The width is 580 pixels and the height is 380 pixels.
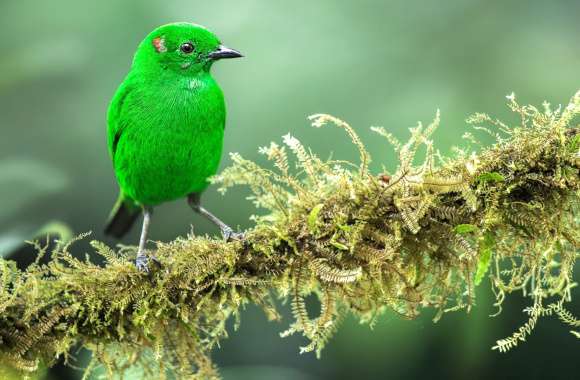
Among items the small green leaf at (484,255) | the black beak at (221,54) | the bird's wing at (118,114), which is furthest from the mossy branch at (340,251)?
the black beak at (221,54)

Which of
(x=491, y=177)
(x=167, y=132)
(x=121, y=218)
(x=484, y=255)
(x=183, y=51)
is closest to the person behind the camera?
(x=491, y=177)

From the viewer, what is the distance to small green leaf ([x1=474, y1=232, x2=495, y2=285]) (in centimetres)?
195

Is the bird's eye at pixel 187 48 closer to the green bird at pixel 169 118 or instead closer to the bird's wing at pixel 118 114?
the green bird at pixel 169 118

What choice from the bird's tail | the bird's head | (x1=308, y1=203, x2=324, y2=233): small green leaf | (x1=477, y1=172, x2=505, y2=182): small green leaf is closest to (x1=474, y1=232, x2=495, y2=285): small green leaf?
(x1=477, y1=172, x2=505, y2=182): small green leaf

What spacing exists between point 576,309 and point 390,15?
2.14 meters

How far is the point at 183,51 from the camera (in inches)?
106

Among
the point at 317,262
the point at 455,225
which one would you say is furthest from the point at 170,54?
the point at 455,225

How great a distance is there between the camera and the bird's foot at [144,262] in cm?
213

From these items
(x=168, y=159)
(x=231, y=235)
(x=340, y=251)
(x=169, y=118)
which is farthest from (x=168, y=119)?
(x=340, y=251)

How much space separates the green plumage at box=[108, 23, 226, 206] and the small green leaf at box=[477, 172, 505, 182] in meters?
1.19

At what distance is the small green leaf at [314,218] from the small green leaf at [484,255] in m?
0.50

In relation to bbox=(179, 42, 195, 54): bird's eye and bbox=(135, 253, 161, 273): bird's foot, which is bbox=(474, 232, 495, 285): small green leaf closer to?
bbox=(135, 253, 161, 273): bird's foot

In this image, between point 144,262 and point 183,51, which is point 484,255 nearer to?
point 144,262

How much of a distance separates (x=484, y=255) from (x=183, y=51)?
57.9 inches
